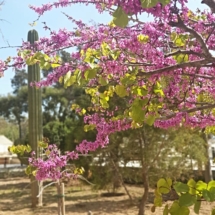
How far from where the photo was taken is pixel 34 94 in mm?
8133

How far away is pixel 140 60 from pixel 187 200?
3.75ft

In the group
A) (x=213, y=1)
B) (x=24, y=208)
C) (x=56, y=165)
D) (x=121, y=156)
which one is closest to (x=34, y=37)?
(x=121, y=156)

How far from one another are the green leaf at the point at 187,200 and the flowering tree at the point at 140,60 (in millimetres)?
453

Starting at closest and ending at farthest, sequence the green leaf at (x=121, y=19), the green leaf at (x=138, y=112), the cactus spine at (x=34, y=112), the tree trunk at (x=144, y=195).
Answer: the green leaf at (x=121, y=19), the green leaf at (x=138, y=112), the tree trunk at (x=144, y=195), the cactus spine at (x=34, y=112)

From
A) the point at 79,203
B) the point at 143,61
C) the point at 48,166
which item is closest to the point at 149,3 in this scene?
the point at 143,61

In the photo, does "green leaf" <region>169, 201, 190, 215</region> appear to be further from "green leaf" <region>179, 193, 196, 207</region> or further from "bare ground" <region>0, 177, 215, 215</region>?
"bare ground" <region>0, 177, 215, 215</region>

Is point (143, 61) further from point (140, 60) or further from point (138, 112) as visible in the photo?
point (138, 112)

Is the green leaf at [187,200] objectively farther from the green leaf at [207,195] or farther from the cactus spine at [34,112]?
the cactus spine at [34,112]

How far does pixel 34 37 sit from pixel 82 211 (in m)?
4.15

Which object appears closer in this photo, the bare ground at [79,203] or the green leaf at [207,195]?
the green leaf at [207,195]

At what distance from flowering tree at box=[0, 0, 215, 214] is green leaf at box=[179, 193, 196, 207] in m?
0.45

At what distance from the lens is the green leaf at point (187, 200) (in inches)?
29.3

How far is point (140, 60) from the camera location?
5.90 ft

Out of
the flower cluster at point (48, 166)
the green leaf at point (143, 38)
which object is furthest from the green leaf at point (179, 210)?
the flower cluster at point (48, 166)
